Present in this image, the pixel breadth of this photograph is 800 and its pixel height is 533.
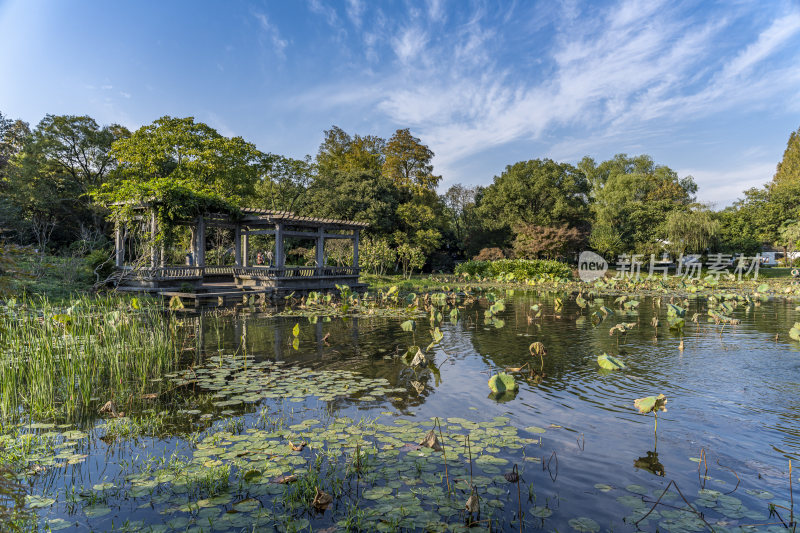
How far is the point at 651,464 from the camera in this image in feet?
11.4

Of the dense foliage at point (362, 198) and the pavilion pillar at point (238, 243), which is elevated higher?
the dense foliage at point (362, 198)

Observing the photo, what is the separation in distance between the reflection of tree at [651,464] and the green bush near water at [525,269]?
870 inches

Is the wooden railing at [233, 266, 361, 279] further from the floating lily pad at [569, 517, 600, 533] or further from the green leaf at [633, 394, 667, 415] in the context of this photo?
the floating lily pad at [569, 517, 600, 533]

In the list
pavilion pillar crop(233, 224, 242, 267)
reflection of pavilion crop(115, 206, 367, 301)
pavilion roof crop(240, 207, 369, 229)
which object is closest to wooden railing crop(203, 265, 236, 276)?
reflection of pavilion crop(115, 206, 367, 301)

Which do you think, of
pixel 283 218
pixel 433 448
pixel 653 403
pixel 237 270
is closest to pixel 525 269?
pixel 283 218

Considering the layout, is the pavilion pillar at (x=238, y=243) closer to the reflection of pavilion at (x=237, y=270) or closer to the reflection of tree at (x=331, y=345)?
the reflection of pavilion at (x=237, y=270)

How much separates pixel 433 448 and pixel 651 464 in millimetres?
1687

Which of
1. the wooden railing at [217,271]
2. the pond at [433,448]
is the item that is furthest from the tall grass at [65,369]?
the wooden railing at [217,271]

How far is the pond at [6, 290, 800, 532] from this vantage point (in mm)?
2779

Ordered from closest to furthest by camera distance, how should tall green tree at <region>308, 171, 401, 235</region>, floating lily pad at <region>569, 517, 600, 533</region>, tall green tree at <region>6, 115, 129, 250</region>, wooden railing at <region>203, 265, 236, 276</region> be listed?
floating lily pad at <region>569, 517, 600, 533</region>, wooden railing at <region>203, 265, 236, 276</region>, tall green tree at <region>6, 115, 129, 250</region>, tall green tree at <region>308, 171, 401, 235</region>

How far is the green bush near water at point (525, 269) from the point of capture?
26188mm

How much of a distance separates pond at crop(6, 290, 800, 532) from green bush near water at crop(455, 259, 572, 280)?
1910 centimetres

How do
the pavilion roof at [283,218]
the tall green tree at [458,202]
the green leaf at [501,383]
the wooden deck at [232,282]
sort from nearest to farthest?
1. the green leaf at [501,383]
2. the wooden deck at [232,282]
3. the pavilion roof at [283,218]
4. the tall green tree at [458,202]

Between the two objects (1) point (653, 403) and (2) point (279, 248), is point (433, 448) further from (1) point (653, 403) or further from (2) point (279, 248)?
(2) point (279, 248)
